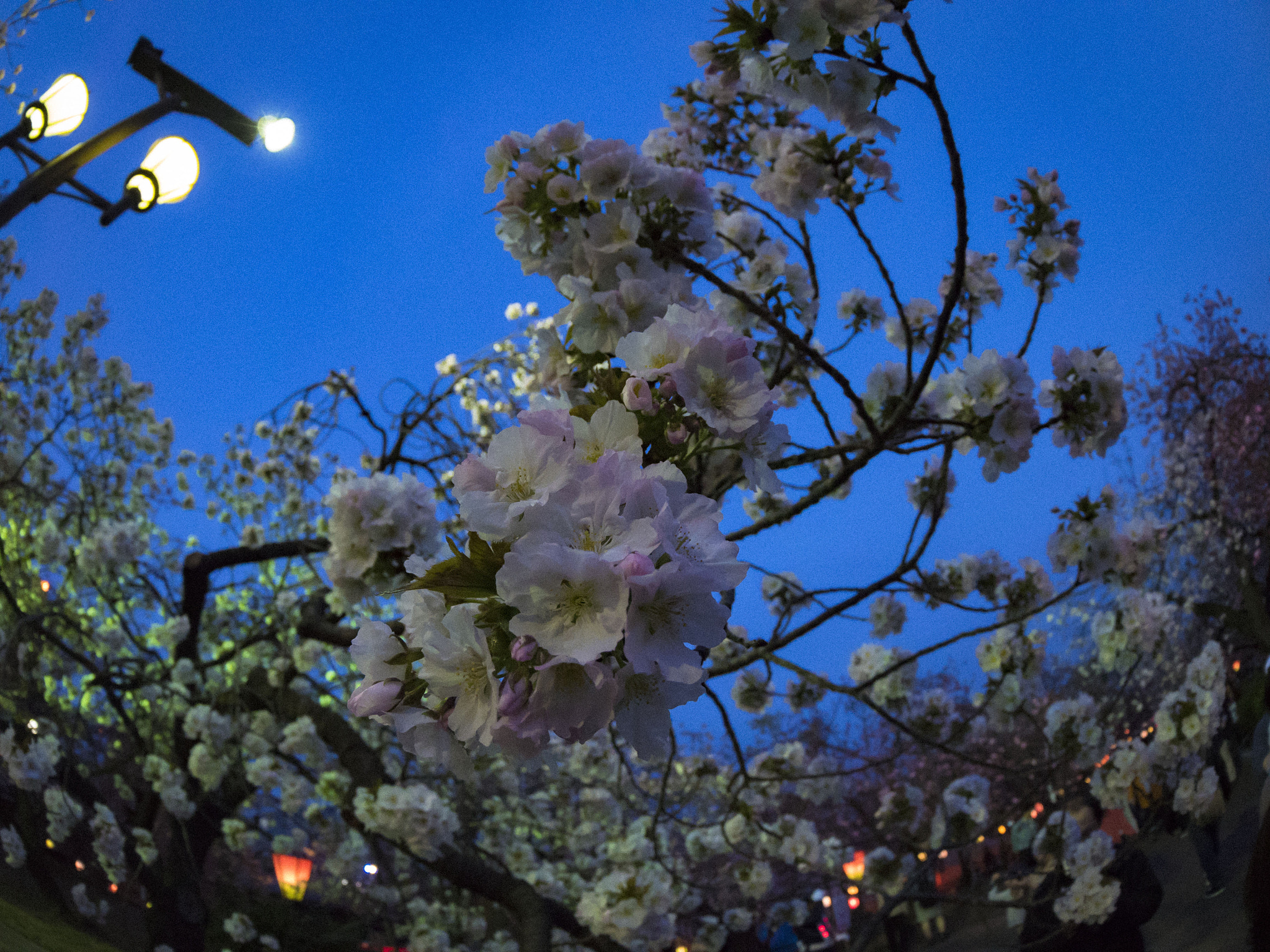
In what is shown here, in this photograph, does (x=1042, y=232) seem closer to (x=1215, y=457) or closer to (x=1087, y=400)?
(x=1087, y=400)

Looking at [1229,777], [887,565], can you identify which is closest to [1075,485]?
[887,565]

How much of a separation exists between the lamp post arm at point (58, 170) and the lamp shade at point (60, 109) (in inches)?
5.9

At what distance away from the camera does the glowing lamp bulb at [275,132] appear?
143 inches

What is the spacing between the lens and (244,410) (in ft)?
268

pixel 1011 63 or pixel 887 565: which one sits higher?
pixel 1011 63

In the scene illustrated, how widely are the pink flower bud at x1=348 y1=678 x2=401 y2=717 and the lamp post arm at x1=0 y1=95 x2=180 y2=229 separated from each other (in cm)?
321

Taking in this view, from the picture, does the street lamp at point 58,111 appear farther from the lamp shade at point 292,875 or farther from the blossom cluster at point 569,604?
the lamp shade at point 292,875

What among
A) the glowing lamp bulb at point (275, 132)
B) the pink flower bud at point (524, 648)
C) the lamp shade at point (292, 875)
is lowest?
the lamp shade at point (292, 875)

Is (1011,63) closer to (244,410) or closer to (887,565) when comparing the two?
(887,565)

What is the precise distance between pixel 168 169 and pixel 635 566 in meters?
3.91

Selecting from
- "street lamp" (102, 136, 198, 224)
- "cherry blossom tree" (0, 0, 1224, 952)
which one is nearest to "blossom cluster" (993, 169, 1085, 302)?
"cherry blossom tree" (0, 0, 1224, 952)

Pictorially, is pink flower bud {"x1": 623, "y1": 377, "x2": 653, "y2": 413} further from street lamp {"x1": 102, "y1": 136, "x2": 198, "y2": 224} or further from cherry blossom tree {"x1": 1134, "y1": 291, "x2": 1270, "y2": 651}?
cherry blossom tree {"x1": 1134, "y1": 291, "x2": 1270, "y2": 651}

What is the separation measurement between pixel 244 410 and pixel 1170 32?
10124cm

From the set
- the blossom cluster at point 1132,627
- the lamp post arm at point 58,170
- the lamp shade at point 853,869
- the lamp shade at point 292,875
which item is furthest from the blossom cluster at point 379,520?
the lamp shade at point 853,869
